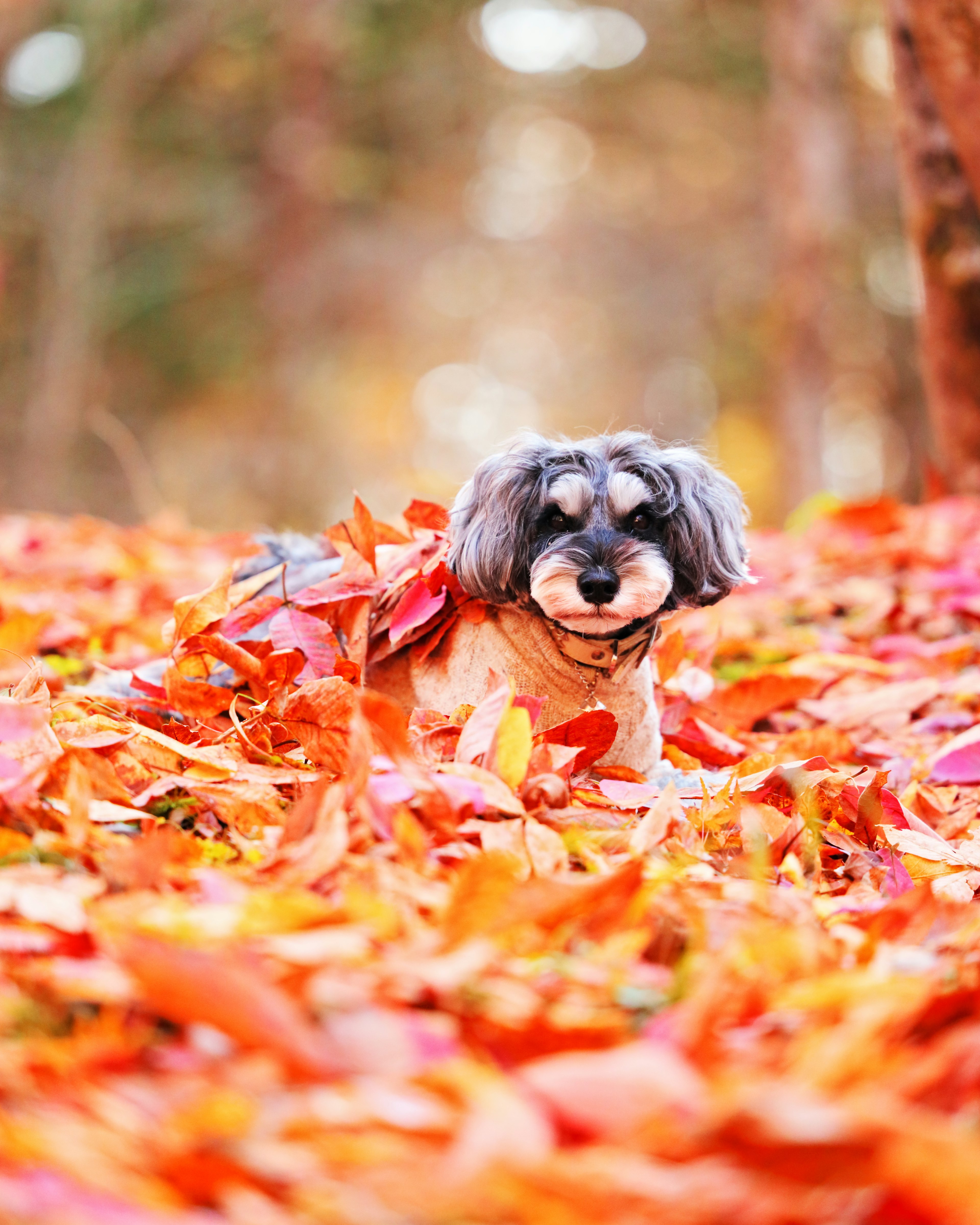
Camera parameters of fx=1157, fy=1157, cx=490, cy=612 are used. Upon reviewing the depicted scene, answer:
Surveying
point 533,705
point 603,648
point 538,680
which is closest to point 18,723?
point 533,705

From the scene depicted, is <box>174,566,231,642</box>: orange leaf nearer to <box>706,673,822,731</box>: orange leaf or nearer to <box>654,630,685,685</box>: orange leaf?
<box>654,630,685,685</box>: orange leaf

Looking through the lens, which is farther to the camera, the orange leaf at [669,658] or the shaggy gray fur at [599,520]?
the orange leaf at [669,658]

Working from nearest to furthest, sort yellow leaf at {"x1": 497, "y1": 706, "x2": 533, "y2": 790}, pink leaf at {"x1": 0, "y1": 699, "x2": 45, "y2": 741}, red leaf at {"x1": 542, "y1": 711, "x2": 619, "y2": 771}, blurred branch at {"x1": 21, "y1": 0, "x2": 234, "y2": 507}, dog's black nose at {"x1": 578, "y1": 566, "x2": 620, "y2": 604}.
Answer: pink leaf at {"x1": 0, "y1": 699, "x2": 45, "y2": 741}
yellow leaf at {"x1": 497, "y1": 706, "x2": 533, "y2": 790}
red leaf at {"x1": 542, "y1": 711, "x2": 619, "y2": 771}
dog's black nose at {"x1": 578, "y1": 566, "x2": 620, "y2": 604}
blurred branch at {"x1": 21, "y1": 0, "x2": 234, "y2": 507}

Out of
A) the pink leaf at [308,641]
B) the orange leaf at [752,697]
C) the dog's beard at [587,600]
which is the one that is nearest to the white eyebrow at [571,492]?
the dog's beard at [587,600]

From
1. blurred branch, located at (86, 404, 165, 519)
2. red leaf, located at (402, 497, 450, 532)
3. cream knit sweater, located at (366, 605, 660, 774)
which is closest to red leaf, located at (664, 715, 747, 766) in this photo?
cream knit sweater, located at (366, 605, 660, 774)

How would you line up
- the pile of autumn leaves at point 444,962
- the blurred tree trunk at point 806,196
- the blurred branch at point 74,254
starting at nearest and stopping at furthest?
1. the pile of autumn leaves at point 444,962
2. the blurred tree trunk at point 806,196
3. the blurred branch at point 74,254

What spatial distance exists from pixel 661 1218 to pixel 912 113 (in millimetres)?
6693

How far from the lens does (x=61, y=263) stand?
13.7m

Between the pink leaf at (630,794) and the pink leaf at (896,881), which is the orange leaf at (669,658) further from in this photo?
the pink leaf at (896,881)

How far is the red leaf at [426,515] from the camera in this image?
3893 mm

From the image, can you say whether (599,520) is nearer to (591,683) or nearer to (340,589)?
(591,683)

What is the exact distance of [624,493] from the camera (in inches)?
120

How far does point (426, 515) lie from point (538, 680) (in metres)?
0.99

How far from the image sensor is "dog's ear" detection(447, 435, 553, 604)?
9.81 feet
